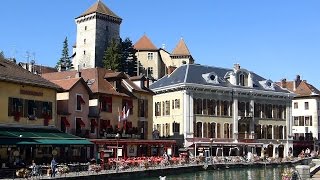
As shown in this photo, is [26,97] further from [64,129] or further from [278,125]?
[278,125]

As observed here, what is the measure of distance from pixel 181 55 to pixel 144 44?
8502mm

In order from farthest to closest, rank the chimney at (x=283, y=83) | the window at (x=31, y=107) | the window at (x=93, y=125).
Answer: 1. the chimney at (x=283, y=83)
2. the window at (x=93, y=125)
3. the window at (x=31, y=107)

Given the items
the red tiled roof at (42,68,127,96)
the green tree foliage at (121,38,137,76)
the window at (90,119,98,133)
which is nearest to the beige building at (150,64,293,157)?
the red tiled roof at (42,68,127,96)

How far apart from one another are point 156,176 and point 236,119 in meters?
31.9

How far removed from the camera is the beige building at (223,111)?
247 ft

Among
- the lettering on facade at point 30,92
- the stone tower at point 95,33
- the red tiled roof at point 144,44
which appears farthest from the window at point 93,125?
the red tiled roof at point 144,44

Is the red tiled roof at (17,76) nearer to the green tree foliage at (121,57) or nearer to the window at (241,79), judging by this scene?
the window at (241,79)

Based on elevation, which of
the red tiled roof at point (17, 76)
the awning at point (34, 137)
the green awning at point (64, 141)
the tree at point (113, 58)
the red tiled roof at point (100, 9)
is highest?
the red tiled roof at point (100, 9)

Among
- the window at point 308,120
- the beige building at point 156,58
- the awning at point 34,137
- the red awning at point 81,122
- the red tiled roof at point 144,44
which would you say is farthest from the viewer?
the red tiled roof at point 144,44

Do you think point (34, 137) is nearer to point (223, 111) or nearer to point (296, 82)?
point (223, 111)

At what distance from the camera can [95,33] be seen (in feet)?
372

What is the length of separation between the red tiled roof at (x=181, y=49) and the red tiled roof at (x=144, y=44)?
6.17 metres

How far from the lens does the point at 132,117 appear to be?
212 ft

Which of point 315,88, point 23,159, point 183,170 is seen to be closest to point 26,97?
point 23,159
